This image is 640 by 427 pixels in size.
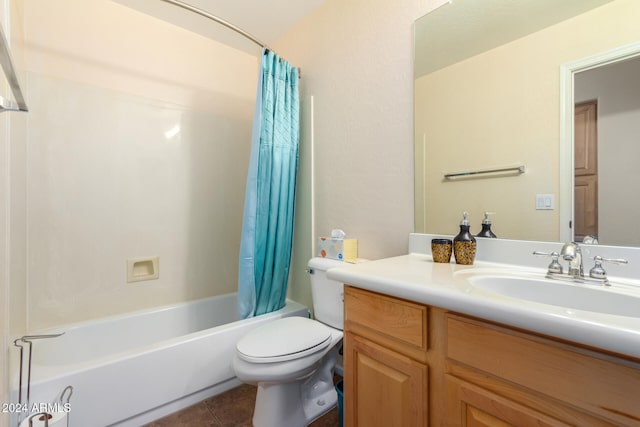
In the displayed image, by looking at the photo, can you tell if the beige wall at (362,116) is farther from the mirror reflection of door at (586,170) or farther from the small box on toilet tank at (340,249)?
the mirror reflection of door at (586,170)

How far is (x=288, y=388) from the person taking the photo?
1280mm

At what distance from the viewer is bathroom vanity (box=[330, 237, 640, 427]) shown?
49 cm

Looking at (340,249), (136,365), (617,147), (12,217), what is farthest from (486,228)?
(12,217)

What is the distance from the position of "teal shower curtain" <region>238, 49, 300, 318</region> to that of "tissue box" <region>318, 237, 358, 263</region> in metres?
0.40

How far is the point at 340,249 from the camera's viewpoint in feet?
5.07

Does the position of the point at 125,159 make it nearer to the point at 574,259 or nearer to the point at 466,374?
the point at 466,374

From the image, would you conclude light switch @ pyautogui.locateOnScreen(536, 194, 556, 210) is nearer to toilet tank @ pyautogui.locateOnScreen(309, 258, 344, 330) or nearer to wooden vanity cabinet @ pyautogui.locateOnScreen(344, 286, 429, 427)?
wooden vanity cabinet @ pyautogui.locateOnScreen(344, 286, 429, 427)

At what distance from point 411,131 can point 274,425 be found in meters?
1.49

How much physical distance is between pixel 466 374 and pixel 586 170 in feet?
2.54

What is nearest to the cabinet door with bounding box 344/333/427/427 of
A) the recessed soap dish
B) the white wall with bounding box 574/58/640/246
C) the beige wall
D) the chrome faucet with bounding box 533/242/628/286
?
the chrome faucet with bounding box 533/242/628/286

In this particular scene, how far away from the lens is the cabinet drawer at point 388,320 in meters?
0.76

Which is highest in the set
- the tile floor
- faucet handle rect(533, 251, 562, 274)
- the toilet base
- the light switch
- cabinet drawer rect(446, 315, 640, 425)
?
the light switch

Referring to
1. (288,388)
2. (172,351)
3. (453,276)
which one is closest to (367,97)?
(453,276)

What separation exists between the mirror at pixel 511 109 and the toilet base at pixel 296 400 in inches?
37.5
